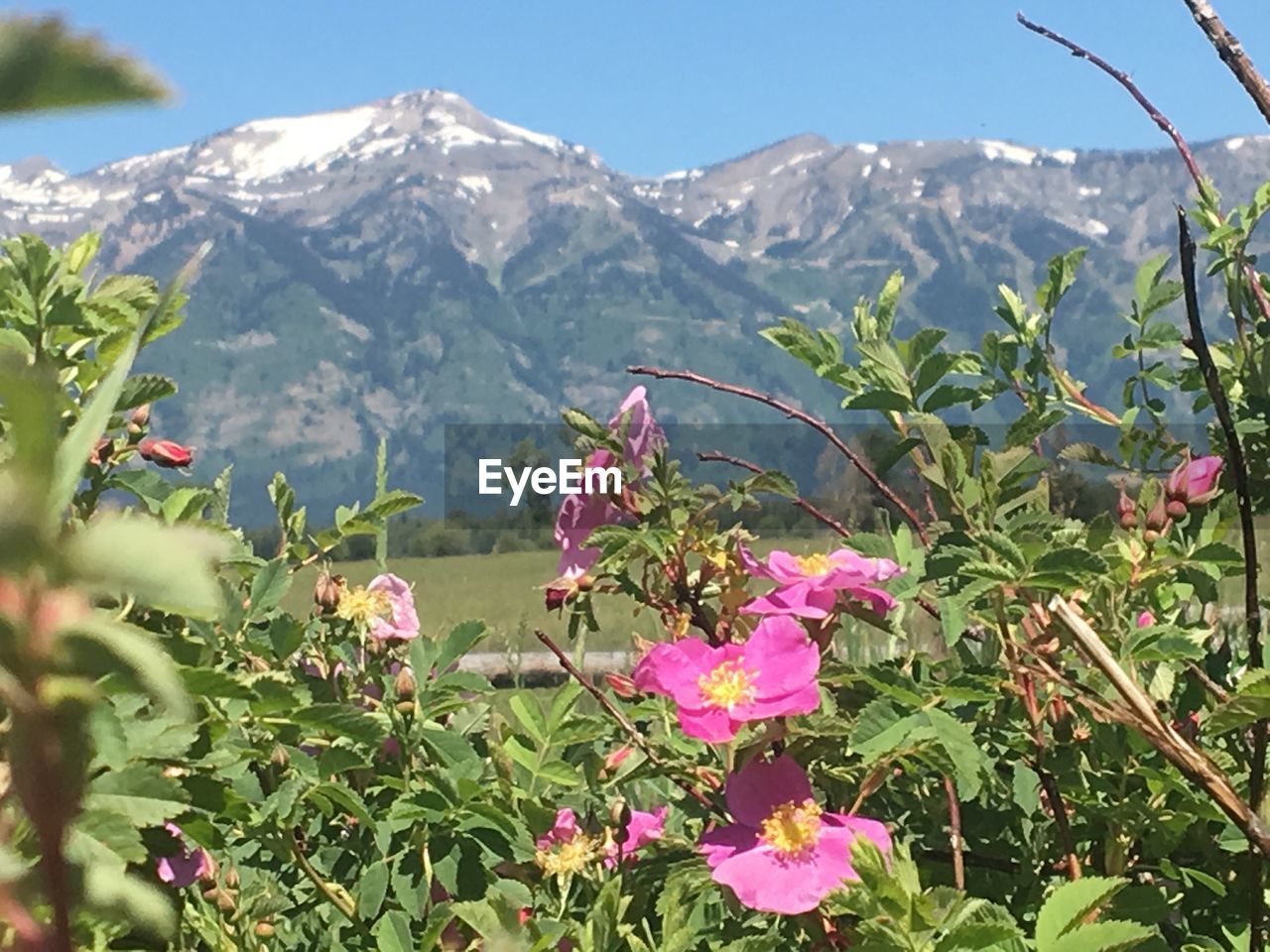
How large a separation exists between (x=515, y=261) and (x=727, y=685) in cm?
→ 16585

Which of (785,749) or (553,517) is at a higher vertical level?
(553,517)

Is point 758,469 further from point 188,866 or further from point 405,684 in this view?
point 188,866

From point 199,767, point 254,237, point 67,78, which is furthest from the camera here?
point 254,237

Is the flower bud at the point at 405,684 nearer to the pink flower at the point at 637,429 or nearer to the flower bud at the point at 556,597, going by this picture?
the flower bud at the point at 556,597

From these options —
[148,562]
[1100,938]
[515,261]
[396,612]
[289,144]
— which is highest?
[289,144]

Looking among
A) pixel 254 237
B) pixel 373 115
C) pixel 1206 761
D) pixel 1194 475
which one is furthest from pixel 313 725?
pixel 373 115

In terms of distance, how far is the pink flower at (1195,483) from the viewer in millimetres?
1036

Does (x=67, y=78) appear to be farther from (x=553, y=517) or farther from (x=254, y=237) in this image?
(x=254, y=237)

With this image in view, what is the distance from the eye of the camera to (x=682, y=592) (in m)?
1.04

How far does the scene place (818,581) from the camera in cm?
96

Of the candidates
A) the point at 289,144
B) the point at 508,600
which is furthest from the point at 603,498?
the point at 289,144

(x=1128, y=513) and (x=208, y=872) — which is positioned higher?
(x=1128, y=513)

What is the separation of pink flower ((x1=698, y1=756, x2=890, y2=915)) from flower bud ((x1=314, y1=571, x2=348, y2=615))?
48 centimetres

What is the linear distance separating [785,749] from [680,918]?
6.0 inches
